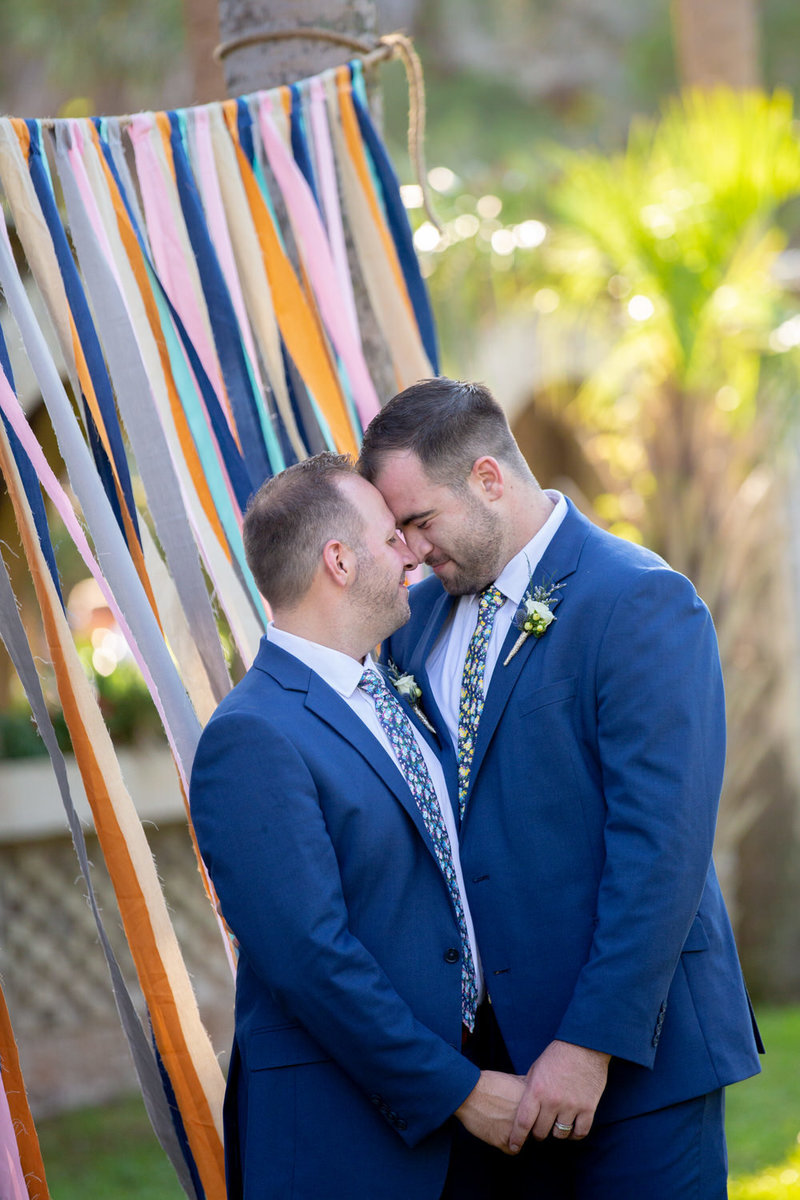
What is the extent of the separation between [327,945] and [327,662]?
1.72ft

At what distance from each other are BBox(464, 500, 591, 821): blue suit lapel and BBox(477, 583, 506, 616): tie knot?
88 millimetres

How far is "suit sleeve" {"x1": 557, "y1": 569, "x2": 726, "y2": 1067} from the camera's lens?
2.10m

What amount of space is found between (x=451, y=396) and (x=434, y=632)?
0.50 metres

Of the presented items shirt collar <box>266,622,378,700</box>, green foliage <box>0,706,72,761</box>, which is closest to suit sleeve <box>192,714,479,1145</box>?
shirt collar <box>266,622,378,700</box>

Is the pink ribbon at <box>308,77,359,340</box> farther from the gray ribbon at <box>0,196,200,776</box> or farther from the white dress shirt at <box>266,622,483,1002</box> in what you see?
the white dress shirt at <box>266,622,483,1002</box>

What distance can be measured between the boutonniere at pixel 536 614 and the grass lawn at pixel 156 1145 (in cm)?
271

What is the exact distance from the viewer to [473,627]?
252 cm

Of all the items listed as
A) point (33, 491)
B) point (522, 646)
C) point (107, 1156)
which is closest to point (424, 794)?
point (522, 646)

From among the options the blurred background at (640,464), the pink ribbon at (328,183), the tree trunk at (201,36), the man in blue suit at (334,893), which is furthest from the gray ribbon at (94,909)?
the tree trunk at (201,36)

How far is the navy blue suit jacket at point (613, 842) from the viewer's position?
6.93ft

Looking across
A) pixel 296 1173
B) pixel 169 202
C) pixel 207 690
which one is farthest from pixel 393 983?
pixel 169 202

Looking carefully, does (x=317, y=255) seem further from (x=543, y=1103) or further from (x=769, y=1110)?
(x=769, y=1110)

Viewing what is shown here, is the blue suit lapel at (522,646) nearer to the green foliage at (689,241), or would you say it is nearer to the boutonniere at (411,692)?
the boutonniere at (411,692)

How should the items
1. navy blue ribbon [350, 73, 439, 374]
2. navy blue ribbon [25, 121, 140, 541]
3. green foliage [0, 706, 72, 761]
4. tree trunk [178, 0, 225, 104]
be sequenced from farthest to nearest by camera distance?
1. green foliage [0, 706, 72, 761]
2. tree trunk [178, 0, 225, 104]
3. navy blue ribbon [350, 73, 439, 374]
4. navy blue ribbon [25, 121, 140, 541]
